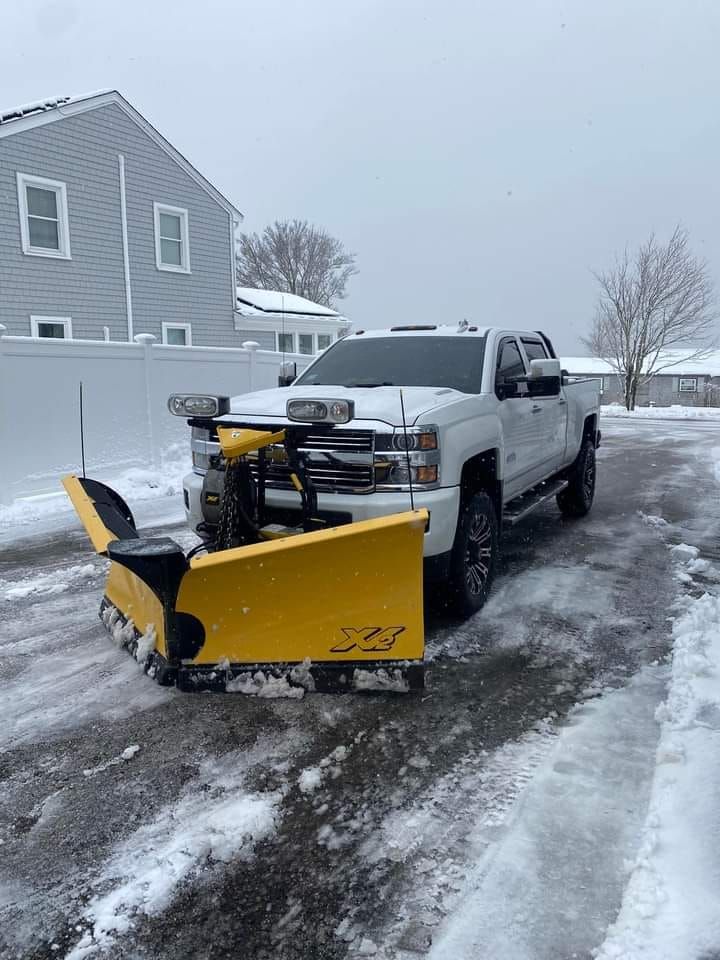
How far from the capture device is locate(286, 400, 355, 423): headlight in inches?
146

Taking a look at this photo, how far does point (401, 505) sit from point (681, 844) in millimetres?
→ 2148

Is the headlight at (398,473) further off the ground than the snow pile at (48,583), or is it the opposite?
the headlight at (398,473)

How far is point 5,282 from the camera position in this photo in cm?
1365

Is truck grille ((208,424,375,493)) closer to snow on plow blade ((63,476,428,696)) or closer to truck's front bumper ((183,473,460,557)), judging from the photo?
truck's front bumper ((183,473,460,557))

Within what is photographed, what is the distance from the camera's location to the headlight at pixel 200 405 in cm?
424

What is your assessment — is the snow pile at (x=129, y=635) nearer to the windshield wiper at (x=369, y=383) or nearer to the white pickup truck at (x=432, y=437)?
the white pickup truck at (x=432, y=437)

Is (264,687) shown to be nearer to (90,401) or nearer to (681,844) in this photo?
(681,844)

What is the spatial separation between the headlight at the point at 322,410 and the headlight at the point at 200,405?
2.28 feet

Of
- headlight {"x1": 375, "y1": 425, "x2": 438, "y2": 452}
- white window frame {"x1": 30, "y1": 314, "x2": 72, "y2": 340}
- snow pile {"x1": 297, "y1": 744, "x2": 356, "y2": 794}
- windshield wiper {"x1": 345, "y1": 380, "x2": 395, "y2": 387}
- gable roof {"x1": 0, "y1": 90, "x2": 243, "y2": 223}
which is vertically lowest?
snow pile {"x1": 297, "y1": 744, "x2": 356, "y2": 794}

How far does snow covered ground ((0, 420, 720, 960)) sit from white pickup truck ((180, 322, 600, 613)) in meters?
0.73

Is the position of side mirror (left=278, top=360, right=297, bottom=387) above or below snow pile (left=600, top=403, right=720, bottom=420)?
above

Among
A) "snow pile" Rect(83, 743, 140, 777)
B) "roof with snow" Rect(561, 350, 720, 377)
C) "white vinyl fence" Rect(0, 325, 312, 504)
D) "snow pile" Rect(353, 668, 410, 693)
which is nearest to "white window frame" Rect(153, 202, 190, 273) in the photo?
"white vinyl fence" Rect(0, 325, 312, 504)

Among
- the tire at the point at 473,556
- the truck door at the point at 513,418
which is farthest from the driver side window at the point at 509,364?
the tire at the point at 473,556

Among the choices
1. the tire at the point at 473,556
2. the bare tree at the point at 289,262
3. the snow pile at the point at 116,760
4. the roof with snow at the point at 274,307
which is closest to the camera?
the snow pile at the point at 116,760
